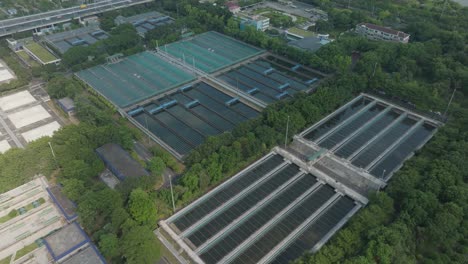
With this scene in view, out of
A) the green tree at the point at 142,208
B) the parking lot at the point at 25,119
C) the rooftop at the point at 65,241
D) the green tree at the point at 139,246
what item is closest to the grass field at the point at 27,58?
the parking lot at the point at 25,119

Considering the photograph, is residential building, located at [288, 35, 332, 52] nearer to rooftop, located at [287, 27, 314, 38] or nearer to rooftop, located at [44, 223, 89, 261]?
rooftop, located at [287, 27, 314, 38]

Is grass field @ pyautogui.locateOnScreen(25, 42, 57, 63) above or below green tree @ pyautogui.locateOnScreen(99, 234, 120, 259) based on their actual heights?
above

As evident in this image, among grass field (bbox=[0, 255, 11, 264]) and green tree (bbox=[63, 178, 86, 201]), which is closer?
grass field (bbox=[0, 255, 11, 264])

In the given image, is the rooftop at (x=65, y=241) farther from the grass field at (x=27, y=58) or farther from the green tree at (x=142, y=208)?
the grass field at (x=27, y=58)

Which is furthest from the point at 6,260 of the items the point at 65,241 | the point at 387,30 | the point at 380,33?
the point at 387,30

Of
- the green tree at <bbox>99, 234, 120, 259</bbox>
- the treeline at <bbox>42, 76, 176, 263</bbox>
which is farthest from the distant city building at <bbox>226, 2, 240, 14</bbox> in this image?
the green tree at <bbox>99, 234, 120, 259</bbox>

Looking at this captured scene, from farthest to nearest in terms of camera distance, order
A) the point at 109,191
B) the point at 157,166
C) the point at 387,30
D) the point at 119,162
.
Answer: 1. the point at 387,30
2. the point at 119,162
3. the point at 157,166
4. the point at 109,191

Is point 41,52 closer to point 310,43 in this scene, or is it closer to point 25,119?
point 25,119
